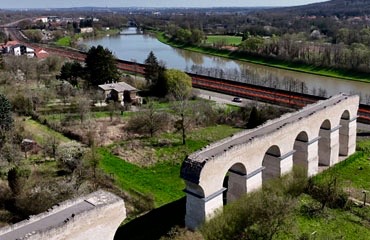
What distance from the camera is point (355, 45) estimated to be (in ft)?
195

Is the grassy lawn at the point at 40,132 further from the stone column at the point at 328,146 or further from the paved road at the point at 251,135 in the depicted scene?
the stone column at the point at 328,146

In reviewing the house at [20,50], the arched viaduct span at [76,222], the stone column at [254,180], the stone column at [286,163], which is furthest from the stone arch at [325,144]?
the house at [20,50]

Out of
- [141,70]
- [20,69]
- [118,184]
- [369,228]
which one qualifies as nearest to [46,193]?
[118,184]

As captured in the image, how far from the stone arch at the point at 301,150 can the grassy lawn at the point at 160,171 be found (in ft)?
20.1

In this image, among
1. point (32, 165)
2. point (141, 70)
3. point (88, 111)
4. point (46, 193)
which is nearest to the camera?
point (46, 193)

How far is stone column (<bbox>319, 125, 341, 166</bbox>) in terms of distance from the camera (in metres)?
24.3

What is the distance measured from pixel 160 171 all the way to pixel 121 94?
628 inches

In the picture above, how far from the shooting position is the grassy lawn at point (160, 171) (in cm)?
2169

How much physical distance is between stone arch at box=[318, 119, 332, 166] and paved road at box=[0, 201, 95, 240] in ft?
49.5

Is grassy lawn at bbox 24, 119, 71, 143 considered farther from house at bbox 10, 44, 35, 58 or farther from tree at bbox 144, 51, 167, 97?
house at bbox 10, 44, 35, 58

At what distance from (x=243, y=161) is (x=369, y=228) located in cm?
577

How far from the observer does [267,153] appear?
20.9 metres

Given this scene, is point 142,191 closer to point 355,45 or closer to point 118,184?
point 118,184

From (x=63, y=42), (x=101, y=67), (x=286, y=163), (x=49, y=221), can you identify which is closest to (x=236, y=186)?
(x=286, y=163)
